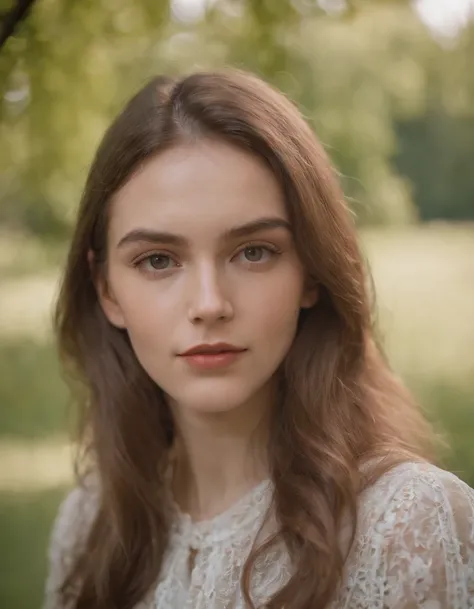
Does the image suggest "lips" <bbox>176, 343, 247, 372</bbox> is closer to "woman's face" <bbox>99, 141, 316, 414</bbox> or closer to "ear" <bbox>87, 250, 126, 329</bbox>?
"woman's face" <bbox>99, 141, 316, 414</bbox>

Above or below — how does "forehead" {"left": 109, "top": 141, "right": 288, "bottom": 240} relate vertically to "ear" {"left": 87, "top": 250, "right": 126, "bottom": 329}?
above

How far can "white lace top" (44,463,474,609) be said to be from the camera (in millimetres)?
1073

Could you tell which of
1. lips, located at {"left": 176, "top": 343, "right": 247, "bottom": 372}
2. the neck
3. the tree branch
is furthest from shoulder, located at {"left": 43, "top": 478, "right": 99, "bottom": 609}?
the tree branch

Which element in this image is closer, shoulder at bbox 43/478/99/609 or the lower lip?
the lower lip

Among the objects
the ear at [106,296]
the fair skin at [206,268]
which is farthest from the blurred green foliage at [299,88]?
the fair skin at [206,268]

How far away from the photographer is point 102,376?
1408 mm

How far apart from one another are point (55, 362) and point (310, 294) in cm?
86

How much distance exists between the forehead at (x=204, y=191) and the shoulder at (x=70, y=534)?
0.57 metres

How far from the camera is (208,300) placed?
1081 mm

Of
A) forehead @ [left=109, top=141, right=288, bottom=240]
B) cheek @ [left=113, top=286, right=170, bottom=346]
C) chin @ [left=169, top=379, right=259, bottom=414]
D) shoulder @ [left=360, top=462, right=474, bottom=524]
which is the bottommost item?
shoulder @ [left=360, top=462, right=474, bottom=524]

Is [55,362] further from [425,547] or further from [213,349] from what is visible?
[425,547]

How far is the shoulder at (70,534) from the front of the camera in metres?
1.46

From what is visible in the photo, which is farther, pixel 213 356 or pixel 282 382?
pixel 282 382

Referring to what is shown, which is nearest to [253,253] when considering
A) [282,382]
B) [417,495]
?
[282,382]
